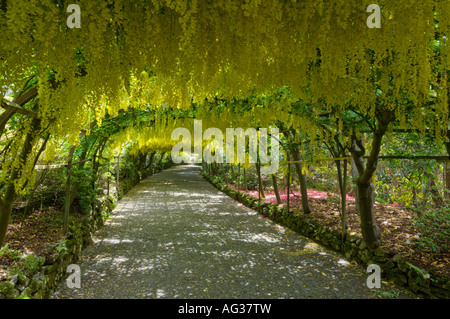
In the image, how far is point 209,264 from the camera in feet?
12.1

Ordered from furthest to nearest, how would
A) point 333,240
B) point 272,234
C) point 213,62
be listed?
1. point 272,234
2. point 333,240
3. point 213,62

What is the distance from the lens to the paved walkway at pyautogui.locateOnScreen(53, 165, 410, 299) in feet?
9.48

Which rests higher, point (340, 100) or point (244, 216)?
point (340, 100)

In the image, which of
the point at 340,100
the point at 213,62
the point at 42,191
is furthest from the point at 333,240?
the point at 42,191

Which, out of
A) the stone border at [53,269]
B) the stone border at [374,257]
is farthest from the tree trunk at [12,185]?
the stone border at [374,257]

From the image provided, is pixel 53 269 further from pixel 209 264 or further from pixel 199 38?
pixel 199 38

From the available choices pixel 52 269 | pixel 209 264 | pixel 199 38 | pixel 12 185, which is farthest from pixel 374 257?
pixel 12 185

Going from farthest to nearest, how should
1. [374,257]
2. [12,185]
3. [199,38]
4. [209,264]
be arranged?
[209,264], [374,257], [12,185], [199,38]

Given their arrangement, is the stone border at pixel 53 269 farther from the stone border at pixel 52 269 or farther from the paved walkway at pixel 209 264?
the paved walkway at pixel 209 264

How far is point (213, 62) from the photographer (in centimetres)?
139

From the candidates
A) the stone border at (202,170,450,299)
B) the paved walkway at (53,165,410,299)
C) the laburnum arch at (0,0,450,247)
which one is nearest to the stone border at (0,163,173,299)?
the paved walkway at (53,165,410,299)

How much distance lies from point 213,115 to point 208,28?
11.0 ft

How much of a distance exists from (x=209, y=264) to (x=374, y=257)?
2.21 meters

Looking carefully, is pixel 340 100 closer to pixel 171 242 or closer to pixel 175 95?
pixel 175 95
